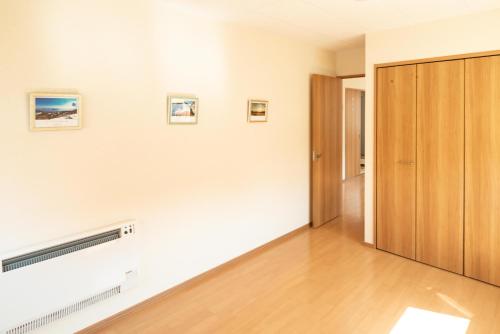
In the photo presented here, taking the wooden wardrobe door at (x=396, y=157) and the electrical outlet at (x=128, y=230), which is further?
the wooden wardrobe door at (x=396, y=157)

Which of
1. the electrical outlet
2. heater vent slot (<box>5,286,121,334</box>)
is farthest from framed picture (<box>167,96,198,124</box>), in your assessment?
heater vent slot (<box>5,286,121,334</box>)

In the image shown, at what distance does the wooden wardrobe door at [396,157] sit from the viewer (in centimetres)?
356

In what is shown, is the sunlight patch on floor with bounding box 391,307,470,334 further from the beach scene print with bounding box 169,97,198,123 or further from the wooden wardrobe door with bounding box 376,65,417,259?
the beach scene print with bounding box 169,97,198,123

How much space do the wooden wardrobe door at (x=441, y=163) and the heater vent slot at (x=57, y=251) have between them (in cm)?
306

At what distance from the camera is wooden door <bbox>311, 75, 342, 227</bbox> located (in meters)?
4.57

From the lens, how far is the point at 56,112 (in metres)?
2.17

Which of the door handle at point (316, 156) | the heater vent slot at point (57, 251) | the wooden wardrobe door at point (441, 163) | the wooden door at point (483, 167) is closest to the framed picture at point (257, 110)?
the door handle at point (316, 156)

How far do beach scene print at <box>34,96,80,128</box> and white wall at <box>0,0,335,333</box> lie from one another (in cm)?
7

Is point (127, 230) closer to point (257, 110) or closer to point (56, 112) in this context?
point (56, 112)

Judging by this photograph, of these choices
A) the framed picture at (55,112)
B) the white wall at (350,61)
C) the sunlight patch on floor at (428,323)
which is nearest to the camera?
the framed picture at (55,112)

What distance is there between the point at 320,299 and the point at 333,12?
104 inches

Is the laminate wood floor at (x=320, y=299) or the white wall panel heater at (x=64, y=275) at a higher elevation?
the white wall panel heater at (x=64, y=275)

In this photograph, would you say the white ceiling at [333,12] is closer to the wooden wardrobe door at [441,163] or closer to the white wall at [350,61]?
the wooden wardrobe door at [441,163]

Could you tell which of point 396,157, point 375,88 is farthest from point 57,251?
point 375,88
